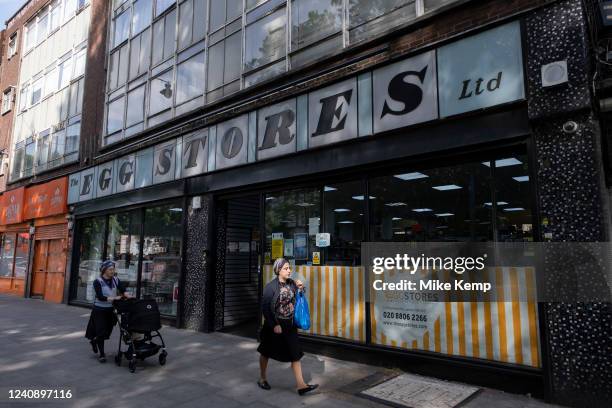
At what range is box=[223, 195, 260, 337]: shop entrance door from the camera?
33.4ft

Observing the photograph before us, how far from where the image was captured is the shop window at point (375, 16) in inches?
291

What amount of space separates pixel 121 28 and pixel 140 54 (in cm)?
214

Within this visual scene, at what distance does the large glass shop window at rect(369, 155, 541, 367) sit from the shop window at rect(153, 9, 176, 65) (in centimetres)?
853

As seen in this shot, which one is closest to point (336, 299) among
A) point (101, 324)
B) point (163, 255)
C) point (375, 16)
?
point (101, 324)

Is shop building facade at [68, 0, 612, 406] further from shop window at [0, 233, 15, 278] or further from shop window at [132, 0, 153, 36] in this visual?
shop window at [0, 233, 15, 278]

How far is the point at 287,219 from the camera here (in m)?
8.60

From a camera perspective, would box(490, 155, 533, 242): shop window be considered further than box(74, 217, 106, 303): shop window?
No

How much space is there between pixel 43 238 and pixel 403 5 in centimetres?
1703

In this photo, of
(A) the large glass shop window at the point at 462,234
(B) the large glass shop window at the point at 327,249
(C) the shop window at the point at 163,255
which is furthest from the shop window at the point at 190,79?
(A) the large glass shop window at the point at 462,234

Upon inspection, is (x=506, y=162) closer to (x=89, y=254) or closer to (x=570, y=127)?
(x=570, y=127)

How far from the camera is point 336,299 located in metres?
7.51

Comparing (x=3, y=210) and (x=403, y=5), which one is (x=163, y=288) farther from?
(x=3, y=210)

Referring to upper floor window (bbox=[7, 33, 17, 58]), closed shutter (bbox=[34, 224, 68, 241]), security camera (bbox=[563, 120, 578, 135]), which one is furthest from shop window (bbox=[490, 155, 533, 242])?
upper floor window (bbox=[7, 33, 17, 58])

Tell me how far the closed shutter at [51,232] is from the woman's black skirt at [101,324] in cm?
1042
